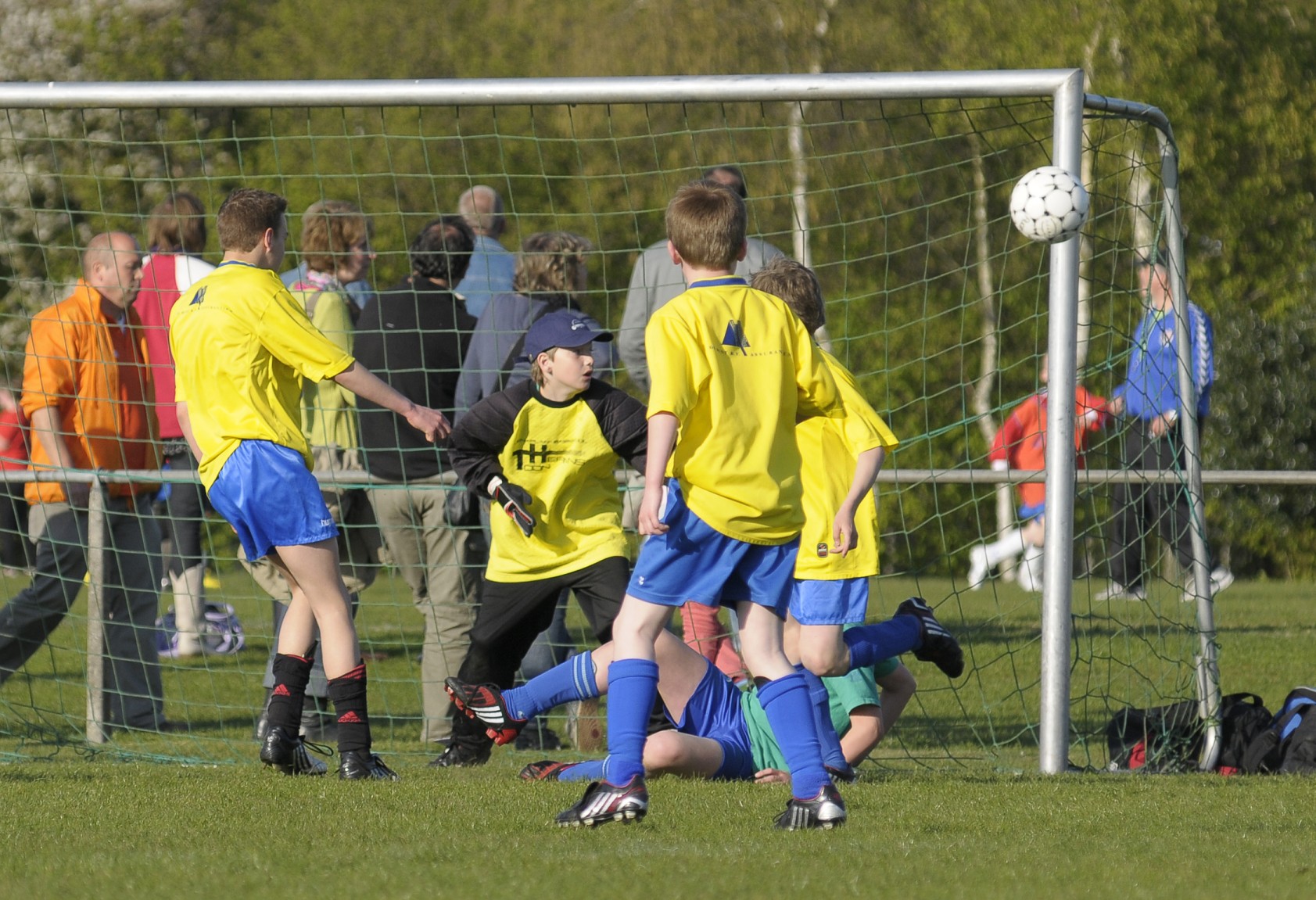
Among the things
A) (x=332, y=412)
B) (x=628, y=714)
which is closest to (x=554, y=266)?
(x=332, y=412)

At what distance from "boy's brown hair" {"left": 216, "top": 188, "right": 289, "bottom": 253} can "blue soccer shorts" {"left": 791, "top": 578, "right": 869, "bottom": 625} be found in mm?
2090

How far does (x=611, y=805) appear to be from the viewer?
14.1 feet

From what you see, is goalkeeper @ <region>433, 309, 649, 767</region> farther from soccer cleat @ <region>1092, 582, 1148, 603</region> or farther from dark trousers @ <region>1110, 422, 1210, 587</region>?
soccer cleat @ <region>1092, 582, 1148, 603</region>

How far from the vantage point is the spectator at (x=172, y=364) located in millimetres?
7359

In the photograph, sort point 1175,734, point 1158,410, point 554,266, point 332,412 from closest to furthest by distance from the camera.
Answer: point 1175,734
point 1158,410
point 554,266
point 332,412

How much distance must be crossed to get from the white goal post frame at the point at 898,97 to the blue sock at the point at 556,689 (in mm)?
1584

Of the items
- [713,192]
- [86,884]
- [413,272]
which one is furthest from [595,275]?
[86,884]

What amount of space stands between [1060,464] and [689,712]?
1542 mm

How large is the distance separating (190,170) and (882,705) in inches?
828

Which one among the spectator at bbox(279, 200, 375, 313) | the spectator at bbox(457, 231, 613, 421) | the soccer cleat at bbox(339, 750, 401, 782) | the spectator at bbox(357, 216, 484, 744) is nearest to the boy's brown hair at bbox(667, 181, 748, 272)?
the soccer cleat at bbox(339, 750, 401, 782)

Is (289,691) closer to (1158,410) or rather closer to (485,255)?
(485,255)

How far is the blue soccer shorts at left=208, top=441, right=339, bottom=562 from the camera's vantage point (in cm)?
538

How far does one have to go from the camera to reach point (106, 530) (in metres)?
7.21

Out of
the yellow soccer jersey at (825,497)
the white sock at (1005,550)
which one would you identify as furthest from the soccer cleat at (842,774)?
the white sock at (1005,550)
